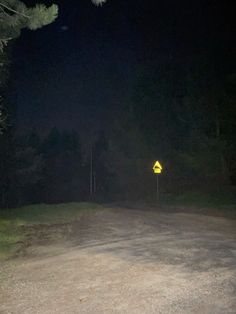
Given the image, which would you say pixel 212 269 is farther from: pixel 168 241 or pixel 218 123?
pixel 218 123

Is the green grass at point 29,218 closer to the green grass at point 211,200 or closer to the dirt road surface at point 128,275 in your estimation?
the dirt road surface at point 128,275

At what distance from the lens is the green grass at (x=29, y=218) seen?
46.9 feet

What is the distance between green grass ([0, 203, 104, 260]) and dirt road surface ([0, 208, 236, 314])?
6.19ft

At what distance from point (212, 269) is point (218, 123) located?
22.3 m

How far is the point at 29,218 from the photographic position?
2069 cm

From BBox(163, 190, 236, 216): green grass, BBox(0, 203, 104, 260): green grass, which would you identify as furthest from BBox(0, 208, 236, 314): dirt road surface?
BBox(163, 190, 236, 216): green grass

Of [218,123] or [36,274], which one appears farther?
[218,123]

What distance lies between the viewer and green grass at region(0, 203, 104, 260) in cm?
1430

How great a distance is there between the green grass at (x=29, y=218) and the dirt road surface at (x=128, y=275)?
6.19 feet

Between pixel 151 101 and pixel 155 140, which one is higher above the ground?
pixel 151 101

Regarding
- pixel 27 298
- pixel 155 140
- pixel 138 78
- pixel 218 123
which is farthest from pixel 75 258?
pixel 138 78

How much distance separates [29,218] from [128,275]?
42.7 feet

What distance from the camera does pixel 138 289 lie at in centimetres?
750

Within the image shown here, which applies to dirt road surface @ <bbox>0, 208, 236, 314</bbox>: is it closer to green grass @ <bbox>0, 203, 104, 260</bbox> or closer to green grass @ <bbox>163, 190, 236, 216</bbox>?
green grass @ <bbox>0, 203, 104, 260</bbox>
